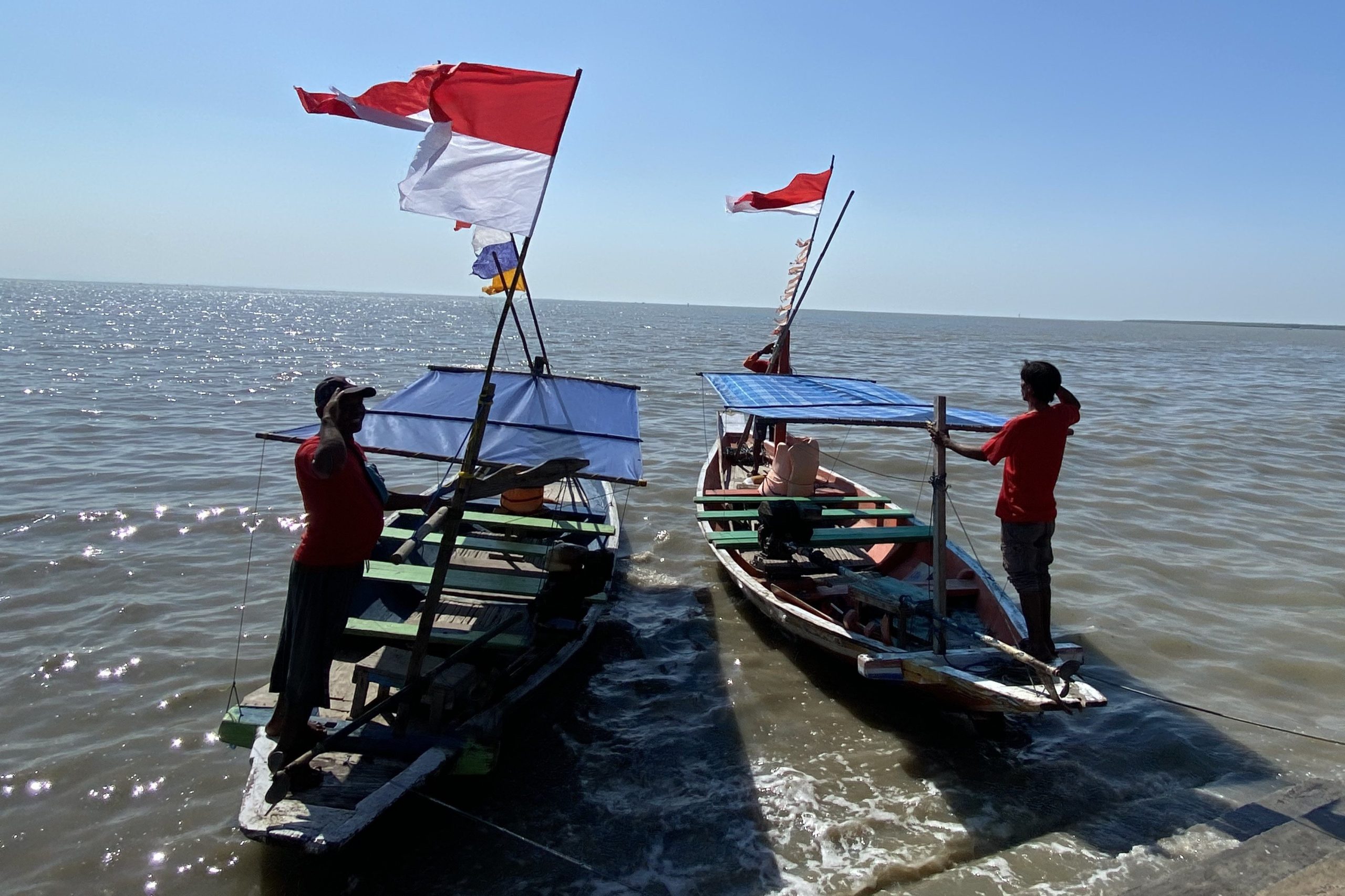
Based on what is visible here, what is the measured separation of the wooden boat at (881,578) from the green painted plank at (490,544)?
1837 mm

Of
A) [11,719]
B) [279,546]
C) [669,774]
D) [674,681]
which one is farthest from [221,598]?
[669,774]

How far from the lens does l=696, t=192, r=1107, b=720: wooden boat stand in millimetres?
5582

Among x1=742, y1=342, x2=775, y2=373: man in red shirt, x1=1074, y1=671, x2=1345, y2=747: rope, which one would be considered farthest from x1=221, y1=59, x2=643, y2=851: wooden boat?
x1=1074, y1=671, x2=1345, y2=747: rope

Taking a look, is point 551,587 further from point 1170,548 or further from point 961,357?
point 961,357

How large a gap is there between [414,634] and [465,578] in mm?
1117

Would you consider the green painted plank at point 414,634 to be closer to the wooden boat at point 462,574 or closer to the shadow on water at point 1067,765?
the wooden boat at point 462,574

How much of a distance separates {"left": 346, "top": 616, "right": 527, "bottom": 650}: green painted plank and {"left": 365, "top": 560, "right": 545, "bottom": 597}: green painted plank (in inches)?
17.6

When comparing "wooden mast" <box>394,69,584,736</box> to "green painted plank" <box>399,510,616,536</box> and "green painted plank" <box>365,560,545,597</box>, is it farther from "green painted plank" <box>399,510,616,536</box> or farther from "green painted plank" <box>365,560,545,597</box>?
"green painted plank" <box>399,510,616,536</box>

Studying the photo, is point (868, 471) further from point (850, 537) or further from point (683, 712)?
point (683, 712)

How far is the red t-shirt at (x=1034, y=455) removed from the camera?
5.44 meters

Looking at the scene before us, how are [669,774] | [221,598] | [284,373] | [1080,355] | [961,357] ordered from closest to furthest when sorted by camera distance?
1. [669,774]
2. [221,598]
3. [284,373]
4. [961,357]
5. [1080,355]

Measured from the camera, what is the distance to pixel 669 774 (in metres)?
5.90

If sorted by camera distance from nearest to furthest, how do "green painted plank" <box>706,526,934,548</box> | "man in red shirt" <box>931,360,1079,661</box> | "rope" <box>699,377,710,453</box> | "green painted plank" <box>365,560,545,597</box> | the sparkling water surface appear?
the sparkling water surface, "man in red shirt" <box>931,360,1079,661</box>, "green painted plank" <box>365,560,545,597</box>, "green painted plank" <box>706,526,934,548</box>, "rope" <box>699,377,710,453</box>

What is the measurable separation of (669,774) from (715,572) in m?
4.18
